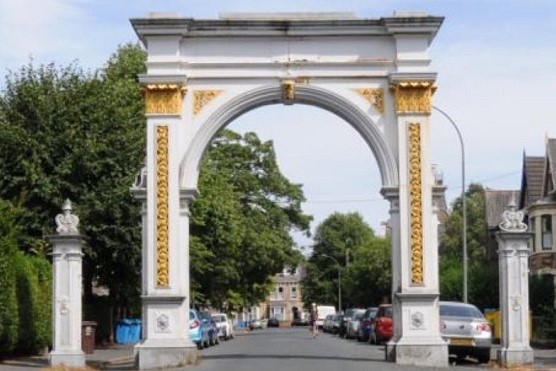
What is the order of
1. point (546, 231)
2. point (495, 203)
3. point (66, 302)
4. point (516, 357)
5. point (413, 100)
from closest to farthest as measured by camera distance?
point (66, 302) < point (516, 357) < point (413, 100) < point (546, 231) < point (495, 203)

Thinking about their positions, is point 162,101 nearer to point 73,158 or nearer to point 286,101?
point 286,101

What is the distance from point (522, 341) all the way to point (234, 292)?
167 feet

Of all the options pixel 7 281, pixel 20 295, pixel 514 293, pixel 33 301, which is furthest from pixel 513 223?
pixel 33 301

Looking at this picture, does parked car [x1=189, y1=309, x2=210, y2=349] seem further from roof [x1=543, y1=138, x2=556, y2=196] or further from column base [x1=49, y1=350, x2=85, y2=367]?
roof [x1=543, y1=138, x2=556, y2=196]

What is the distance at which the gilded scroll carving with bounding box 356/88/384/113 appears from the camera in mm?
31703

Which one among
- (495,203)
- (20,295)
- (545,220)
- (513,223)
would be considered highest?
(495,203)

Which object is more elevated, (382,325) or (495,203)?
(495,203)

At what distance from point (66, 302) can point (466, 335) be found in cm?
1012

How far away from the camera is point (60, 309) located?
29.9 metres

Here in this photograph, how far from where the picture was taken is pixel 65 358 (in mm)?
29656

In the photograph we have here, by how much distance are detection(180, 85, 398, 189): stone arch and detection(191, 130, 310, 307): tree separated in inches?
1018

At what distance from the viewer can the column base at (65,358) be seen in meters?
29.6

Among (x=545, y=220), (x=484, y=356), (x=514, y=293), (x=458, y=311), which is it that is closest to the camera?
(x=514, y=293)

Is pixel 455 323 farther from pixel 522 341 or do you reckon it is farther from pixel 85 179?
pixel 85 179
